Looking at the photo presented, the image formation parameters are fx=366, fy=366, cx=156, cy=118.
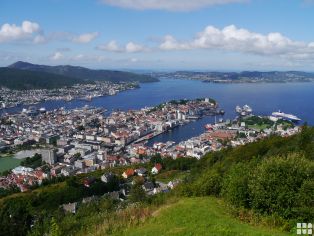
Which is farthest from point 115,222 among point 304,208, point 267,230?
point 304,208

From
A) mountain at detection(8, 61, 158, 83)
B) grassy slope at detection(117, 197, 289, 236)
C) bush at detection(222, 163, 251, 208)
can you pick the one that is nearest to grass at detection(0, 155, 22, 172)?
grassy slope at detection(117, 197, 289, 236)

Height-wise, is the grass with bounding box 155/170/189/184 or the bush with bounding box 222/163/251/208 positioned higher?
the bush with bounding box 222/163/251/208

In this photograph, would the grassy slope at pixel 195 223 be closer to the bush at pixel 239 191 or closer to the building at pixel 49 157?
the bush at pixel 239 191

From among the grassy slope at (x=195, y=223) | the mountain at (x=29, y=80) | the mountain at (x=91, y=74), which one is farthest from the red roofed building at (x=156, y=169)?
the mountain at (x=91, y=74)

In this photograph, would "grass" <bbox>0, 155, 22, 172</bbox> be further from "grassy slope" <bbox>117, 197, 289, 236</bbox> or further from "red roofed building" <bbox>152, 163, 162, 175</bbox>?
"grassy slope" <bbox>117, 197, 289, 236</bbox>

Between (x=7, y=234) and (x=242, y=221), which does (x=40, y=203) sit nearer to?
(x=7, y=234)

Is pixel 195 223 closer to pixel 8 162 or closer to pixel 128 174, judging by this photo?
pixel 128 174
